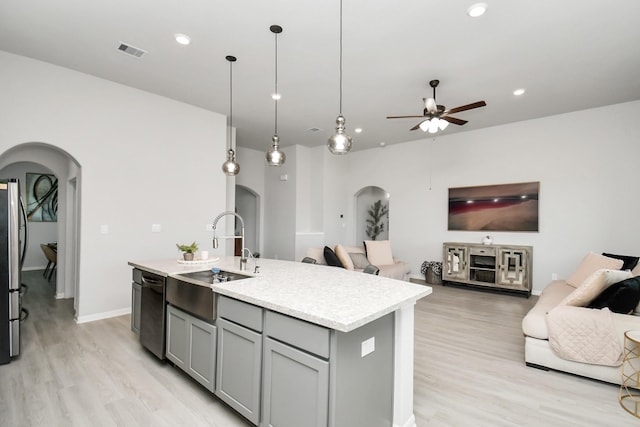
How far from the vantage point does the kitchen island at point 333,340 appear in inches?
57.6

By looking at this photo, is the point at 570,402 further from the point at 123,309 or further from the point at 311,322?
the point at 123,309

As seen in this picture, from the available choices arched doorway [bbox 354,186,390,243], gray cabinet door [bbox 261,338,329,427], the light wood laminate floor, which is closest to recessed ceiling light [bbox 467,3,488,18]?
gray cabinet door [bbox 261,338,329,427]

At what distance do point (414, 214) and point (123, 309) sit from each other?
5620 millimetres

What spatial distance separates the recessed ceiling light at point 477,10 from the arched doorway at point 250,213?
591 centimetres

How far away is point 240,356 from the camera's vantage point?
74.5 inches

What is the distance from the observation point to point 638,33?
9.71 ft

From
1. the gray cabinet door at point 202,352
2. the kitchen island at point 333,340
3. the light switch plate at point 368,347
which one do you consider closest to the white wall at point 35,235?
the gray cabinet door at point 202,352

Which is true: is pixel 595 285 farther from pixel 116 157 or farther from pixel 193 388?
pixel 116 157

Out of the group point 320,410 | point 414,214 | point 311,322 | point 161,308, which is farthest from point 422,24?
point 414,214

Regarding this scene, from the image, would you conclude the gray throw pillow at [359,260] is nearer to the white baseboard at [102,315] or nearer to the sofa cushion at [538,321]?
the sofa cushion at [538,321]

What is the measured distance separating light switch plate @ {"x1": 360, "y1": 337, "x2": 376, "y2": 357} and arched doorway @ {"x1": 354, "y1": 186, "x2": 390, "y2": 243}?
708 cm

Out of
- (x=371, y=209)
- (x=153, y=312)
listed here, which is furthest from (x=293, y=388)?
(x=371, y=209)

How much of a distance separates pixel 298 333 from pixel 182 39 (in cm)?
306

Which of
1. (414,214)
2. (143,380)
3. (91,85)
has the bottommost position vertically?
(143,380)
